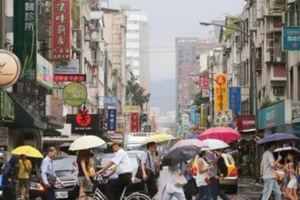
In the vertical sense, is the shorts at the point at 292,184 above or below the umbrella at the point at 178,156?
below

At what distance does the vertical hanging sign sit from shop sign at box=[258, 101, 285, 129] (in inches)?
476

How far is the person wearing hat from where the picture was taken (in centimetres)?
2226

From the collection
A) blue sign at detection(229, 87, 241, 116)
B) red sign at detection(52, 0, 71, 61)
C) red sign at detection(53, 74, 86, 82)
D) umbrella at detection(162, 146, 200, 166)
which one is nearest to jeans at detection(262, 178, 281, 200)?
umbrella at detection(162, 146, 200, 166)

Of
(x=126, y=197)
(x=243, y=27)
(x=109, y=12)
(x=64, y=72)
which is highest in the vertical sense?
(x=109, y=12)

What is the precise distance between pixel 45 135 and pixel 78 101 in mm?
2939

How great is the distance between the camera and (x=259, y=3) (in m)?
57.4

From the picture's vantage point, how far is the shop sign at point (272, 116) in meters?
39.7

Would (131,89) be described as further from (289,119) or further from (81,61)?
(289,119)

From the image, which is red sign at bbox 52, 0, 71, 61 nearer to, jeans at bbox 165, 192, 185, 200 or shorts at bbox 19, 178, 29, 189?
shorts at bbox 19, 178, 29, 189

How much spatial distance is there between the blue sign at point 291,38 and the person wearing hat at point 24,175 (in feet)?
33.5

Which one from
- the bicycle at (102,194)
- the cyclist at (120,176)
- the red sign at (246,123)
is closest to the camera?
the bicycle at (102,194)

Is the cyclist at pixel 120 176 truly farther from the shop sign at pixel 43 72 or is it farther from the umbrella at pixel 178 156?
the shop sign at pixel 43 72

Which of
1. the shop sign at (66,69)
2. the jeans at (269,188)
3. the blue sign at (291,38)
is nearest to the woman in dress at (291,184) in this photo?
the jeans at (269,188)

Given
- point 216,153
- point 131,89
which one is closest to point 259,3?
point 216,153
